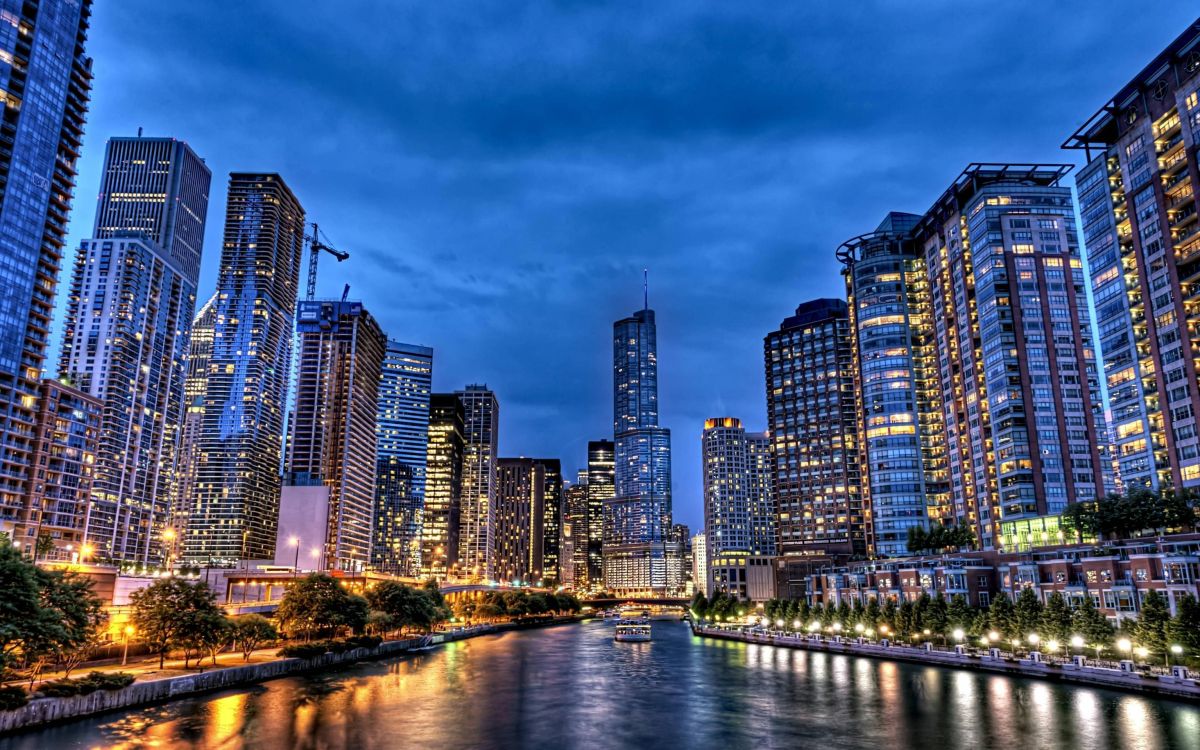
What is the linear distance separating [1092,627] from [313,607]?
119551 millimetres

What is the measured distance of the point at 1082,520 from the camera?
14938cm

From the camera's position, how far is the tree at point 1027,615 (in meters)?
116

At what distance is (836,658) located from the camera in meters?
151

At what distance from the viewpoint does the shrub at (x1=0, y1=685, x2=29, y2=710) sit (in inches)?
2724

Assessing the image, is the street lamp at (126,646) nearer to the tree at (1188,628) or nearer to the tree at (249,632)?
the tree at (249,632)

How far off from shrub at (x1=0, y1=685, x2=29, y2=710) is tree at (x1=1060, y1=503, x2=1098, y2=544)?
16199 cm

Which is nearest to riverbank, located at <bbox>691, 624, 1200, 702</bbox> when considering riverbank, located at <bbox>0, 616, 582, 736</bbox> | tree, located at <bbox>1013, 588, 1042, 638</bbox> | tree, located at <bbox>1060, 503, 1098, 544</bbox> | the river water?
the river water

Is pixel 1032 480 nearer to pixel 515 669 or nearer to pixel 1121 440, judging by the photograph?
pixel 1121 440

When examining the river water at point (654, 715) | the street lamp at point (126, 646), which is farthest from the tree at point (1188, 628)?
the street lamp at point (126, 646)

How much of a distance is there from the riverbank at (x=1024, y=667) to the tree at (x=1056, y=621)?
209 inches

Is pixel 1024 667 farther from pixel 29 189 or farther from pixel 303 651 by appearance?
pixel 29 189

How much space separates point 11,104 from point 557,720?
18834 centimetres

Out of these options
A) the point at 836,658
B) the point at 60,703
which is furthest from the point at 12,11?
the point at 836,658

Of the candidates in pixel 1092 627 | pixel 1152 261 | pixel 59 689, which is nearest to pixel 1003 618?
pixel 1092 627
